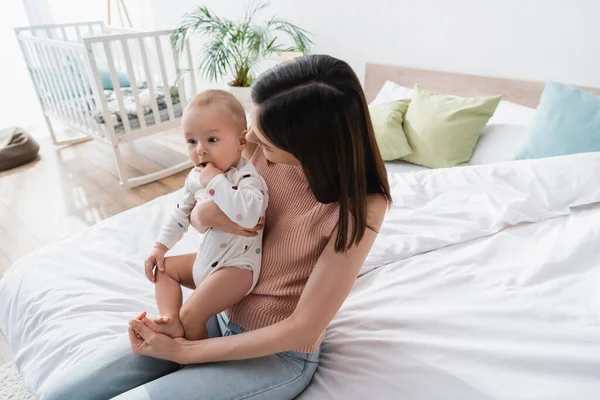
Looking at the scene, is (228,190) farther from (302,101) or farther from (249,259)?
(302,101)

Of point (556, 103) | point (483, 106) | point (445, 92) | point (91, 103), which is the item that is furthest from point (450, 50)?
point (91, 103)

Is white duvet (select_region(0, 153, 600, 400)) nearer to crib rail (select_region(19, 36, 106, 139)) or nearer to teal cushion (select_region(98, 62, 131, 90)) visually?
crib rail (select_region(19, 36, 106, 139))

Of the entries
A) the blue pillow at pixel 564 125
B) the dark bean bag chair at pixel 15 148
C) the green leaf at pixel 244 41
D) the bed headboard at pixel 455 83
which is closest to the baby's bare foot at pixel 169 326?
the blue pillow at pixel 564 125

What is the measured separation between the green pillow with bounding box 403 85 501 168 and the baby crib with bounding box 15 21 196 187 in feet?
6.20

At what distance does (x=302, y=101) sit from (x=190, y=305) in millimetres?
498

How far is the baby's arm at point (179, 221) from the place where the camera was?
103 cm

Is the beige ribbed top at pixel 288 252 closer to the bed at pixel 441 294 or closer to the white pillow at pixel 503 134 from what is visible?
the bed at pixel 441 294

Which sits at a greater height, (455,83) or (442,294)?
(455,83)

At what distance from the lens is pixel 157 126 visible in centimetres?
301

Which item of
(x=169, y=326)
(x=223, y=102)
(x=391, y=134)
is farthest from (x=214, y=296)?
(x=391, y=134)

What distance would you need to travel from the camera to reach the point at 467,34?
6.82ft

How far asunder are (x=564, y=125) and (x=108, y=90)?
3.07 m

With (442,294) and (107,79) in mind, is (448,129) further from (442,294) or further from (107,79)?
(107,79)

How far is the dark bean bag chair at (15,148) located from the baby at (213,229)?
9.40 feet
